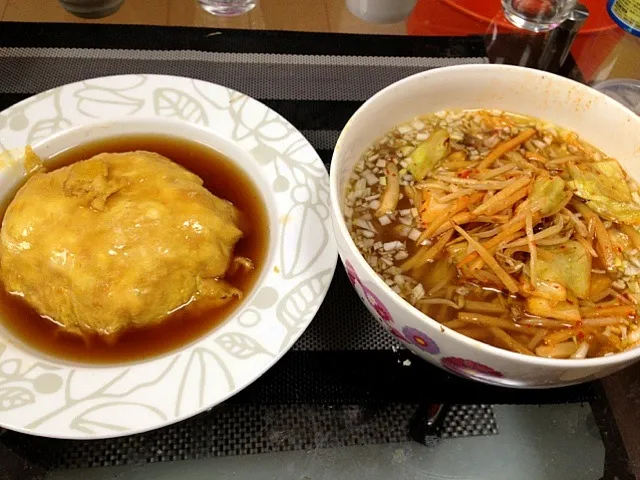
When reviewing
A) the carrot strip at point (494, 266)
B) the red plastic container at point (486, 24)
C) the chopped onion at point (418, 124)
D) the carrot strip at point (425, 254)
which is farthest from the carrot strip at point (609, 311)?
the red plastic container at point (486, 24)

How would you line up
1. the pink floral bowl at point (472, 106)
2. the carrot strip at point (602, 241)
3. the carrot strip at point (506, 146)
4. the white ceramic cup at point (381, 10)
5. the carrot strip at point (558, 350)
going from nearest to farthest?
the pink floral bowl at point (472, 106), the carrot strip at point (558, 350), the carrot strip at point (602, 241), the carrot strip at point (506, 146), the white ceramic cup at point (381, 10)

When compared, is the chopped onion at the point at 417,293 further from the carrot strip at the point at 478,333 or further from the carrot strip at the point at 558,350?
the carrot strip at the point at 558,350

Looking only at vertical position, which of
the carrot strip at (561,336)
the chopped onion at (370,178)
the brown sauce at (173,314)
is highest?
the chopped onion at (370,178)

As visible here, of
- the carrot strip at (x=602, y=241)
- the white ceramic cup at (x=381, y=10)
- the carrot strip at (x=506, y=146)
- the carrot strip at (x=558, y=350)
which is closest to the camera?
the carrot strip at (x=558, y=350)

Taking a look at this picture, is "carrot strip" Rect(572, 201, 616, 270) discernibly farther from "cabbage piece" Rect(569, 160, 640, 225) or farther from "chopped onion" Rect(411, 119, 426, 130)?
"chopped onion" Rect(411, 119, 426, 130)

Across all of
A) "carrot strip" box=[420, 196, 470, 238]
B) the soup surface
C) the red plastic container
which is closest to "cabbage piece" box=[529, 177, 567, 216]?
the soup surface

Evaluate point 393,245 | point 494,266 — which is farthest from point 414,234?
point 494,266

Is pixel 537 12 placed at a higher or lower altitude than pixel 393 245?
higher

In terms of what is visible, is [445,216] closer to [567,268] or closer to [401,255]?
[401,255]
